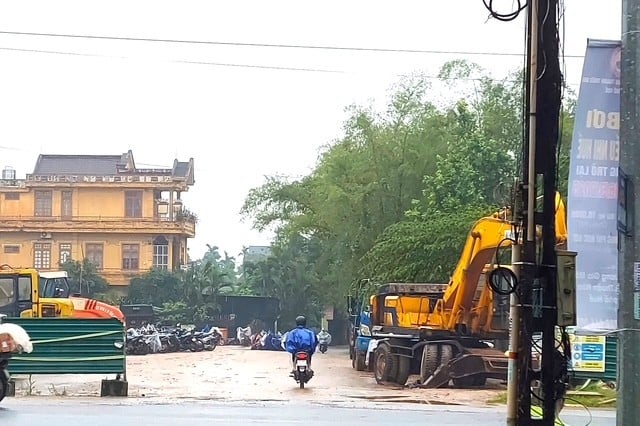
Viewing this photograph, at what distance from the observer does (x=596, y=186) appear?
9.08m

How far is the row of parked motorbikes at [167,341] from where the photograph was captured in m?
44.9

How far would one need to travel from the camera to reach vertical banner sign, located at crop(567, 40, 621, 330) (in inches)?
355

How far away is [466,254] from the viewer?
78.7ft

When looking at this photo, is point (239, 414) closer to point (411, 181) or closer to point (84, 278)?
point (411, 181)

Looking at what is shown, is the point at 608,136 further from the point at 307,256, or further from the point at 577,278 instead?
the point at 307,256

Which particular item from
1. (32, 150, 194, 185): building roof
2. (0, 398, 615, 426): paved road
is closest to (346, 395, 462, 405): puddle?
(0, 398, 615, 426): paved road

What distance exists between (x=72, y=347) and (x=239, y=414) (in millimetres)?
5632

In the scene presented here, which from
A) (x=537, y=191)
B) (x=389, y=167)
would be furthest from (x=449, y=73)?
(x=537, y=191)

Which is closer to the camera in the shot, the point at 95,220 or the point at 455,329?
the point at 455,329

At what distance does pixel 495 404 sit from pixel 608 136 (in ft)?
40.3

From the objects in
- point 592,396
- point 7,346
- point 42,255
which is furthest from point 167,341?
point 7,346

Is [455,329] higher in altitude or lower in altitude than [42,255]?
higher

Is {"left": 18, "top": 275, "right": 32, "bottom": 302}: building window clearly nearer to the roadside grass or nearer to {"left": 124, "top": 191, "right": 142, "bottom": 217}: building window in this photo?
the roadside grass

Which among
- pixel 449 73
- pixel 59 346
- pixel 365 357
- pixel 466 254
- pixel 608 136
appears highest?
pixel 449 73
